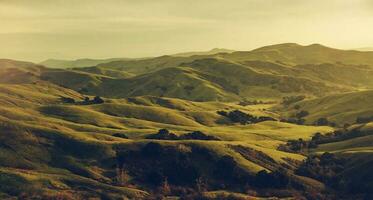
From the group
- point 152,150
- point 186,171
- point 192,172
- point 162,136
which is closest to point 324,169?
point 192,172

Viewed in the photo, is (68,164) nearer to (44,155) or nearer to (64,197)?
(44,155)

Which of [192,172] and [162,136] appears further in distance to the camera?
[162,136]

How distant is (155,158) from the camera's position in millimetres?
172500

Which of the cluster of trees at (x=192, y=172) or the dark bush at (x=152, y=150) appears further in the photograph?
the dark bush at (x=152, y=150)

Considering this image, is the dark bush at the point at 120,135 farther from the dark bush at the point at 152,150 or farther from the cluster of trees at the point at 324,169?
the cluster of trees at the point at 324,169

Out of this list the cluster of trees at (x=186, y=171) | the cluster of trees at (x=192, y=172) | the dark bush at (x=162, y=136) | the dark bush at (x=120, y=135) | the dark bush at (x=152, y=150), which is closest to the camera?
the cluster of trees at (x=192, y=172)

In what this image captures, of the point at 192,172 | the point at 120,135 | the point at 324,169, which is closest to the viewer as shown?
the point at 192,172

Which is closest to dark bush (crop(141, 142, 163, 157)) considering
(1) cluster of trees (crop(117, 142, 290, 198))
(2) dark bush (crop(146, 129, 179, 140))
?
(1) cluster of trees (crop(117, 142, 290, 198))

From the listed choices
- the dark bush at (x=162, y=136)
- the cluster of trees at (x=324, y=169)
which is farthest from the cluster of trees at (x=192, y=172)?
the dark bush at (x=162, y=136)

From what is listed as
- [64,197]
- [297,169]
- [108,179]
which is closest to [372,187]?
[297,169]

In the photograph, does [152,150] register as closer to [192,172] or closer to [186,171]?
[186,171]

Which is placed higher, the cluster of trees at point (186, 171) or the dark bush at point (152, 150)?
the dark bush at point (152, 150)

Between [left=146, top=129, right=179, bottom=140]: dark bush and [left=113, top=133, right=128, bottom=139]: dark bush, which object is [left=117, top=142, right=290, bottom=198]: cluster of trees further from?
[left=113, top=133, right=128, bottom=139]: dark bush

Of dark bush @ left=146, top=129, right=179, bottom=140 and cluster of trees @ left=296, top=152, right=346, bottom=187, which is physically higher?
dark bush @ left=146, top=129, right=179, bottom=140
